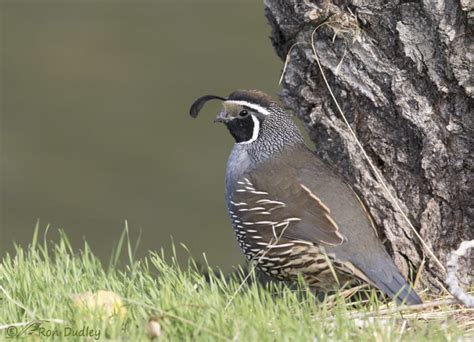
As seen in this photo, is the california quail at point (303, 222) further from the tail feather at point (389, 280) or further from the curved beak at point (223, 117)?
the curved beak at point (223, 117)

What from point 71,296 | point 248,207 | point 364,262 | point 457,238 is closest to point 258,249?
point 248,207

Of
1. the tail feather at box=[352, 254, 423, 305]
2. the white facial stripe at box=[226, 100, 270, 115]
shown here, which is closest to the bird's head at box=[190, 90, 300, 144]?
the white facial stripe at box=[226, 100, 270, 115]

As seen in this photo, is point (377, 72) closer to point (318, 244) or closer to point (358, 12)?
point (358, 12)

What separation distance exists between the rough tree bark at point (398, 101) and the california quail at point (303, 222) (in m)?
0.16

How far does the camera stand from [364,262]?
4.31 meters

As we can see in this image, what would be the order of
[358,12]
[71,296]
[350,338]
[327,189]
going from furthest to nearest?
[327,189] < [358,12] < [71,296] < [350,338]

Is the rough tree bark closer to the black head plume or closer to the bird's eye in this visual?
the bird's eye

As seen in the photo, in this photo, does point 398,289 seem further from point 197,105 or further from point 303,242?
point 197,105

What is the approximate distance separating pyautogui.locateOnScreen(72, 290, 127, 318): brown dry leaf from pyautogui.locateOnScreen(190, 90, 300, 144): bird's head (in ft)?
5.46

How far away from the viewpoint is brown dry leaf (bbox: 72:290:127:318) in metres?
3.41

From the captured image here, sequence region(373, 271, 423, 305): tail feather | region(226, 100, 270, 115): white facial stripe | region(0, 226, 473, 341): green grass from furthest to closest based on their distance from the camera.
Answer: region(226, 100, 270, 115): white facial stripe
region(373, 271, 423, 305): tail feather
region(0, 226, 473, 341): green grass

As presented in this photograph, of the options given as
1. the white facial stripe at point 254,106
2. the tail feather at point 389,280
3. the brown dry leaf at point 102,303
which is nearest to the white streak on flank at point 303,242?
the tail feather at point 389,280

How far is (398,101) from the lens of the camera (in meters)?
4.20

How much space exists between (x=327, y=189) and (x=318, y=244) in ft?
0.99
